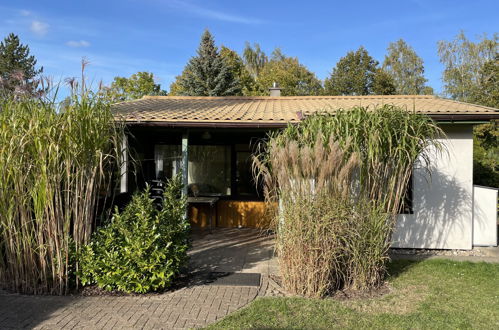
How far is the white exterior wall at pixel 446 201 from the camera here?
7.24m

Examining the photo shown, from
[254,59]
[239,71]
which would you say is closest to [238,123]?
[239,71]

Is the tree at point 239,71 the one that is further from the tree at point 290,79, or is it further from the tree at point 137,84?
the tree at point 137,84

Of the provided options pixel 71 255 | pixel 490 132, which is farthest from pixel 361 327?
pixel 490 132

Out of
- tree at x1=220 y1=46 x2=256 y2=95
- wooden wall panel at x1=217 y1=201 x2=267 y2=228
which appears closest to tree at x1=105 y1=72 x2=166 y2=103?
tree at x1=220 y1=46 x2=256 y2=95

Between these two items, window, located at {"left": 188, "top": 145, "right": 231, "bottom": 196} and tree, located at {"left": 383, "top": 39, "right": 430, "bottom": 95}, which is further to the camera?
tree, located at {"left": 383, "top": 39, "right": 430, "bottom": 95}

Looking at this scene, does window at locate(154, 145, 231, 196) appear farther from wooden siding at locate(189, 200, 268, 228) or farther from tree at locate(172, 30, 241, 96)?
tree at locate(172, 30, 241, 96)

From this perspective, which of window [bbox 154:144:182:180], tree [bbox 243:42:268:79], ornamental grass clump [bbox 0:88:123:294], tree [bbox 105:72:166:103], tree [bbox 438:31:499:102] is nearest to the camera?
ornamental grass clump [bbox 0:88:123:294]

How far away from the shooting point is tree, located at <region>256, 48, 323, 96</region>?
30111 mm

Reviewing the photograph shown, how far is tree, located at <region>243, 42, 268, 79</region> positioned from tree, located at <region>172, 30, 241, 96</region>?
10131 millimetres

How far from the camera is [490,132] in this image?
1316 centimetres

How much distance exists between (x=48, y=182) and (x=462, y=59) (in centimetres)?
3134

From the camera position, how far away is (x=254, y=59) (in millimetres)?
36906

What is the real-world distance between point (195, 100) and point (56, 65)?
7498 mm

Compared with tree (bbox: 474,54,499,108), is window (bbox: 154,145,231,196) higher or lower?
lower
